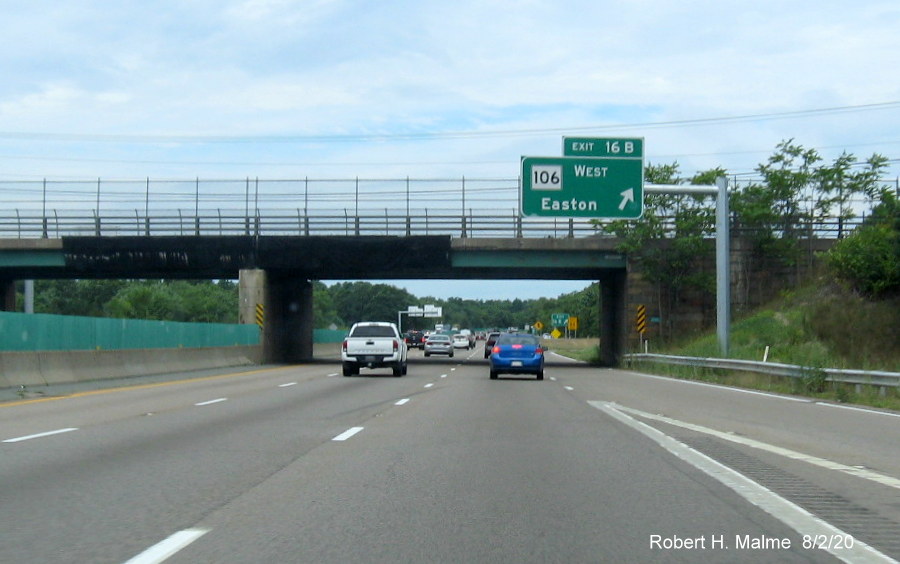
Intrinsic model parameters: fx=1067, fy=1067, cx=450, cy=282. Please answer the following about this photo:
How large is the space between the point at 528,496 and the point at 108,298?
122429mm

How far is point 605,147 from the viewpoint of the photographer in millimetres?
35438

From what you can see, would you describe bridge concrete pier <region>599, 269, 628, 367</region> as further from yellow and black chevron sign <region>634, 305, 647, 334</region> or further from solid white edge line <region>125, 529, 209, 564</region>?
solid white edge line <region>125, 529, 209, 564</region>

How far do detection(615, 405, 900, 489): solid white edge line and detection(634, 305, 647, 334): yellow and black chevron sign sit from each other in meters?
31.3

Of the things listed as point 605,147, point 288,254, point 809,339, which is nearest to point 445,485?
point 605,147

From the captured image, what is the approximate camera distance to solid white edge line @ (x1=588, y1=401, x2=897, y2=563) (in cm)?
745

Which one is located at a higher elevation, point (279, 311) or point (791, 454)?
point (279, 311)

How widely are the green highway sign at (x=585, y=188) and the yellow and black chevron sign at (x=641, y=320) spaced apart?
1594 centimetres

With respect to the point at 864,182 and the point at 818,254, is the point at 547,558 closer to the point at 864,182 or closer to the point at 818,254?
the point at 818,254

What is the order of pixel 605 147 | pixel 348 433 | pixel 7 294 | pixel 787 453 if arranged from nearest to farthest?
pixel 787 453, pixel 348 433, pixel 605 147, pixel 7 294

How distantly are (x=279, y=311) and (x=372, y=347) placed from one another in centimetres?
2154

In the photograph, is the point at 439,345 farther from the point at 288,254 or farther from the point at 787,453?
the point at 787,453

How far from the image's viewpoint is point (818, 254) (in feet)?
155

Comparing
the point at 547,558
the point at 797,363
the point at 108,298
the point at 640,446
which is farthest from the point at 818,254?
the point at 108,298

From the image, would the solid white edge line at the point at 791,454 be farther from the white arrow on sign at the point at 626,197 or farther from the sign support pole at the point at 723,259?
the sign support pole at the point at 723,259
